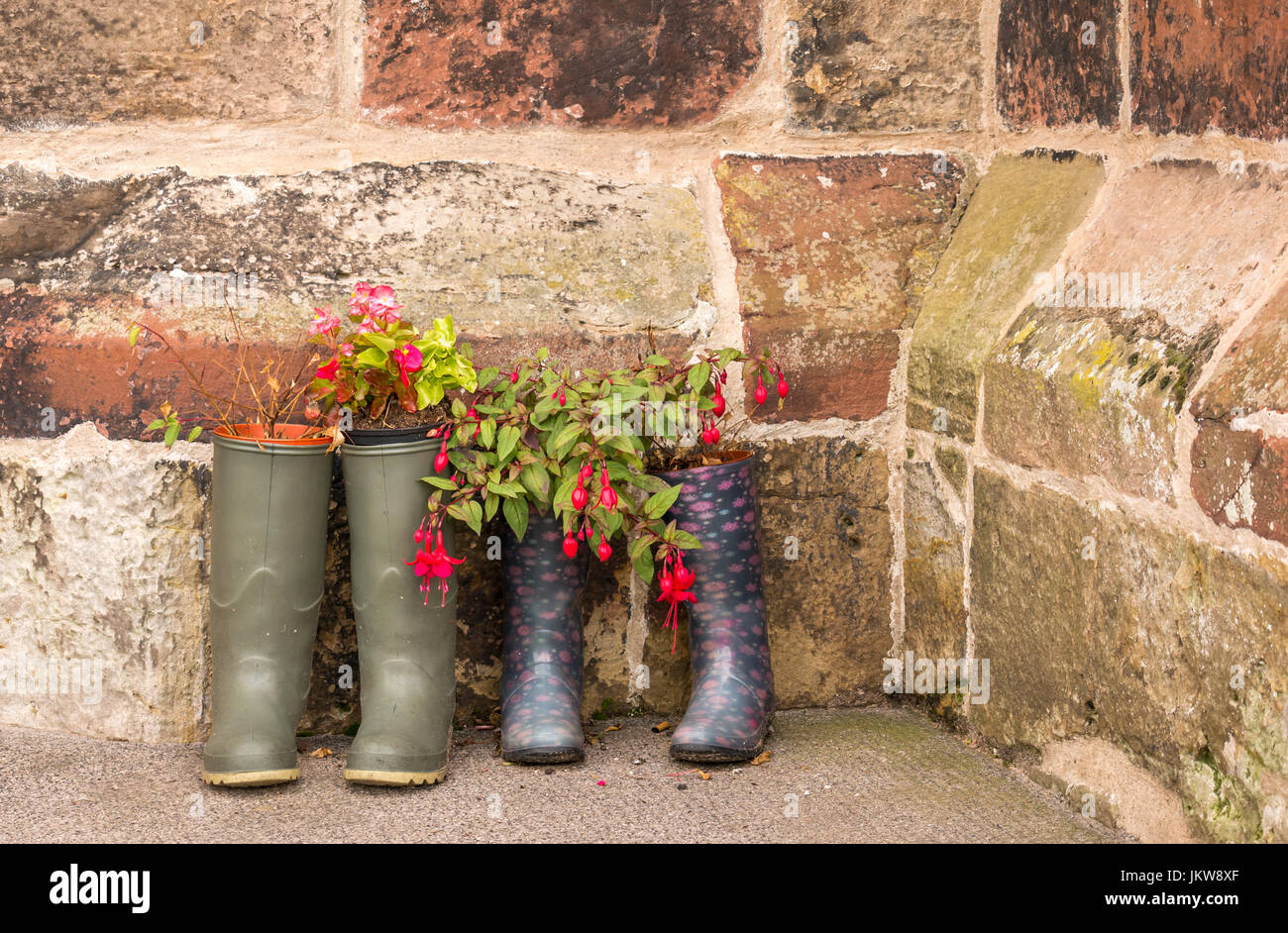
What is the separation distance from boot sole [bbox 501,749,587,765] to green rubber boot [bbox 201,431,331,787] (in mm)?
330

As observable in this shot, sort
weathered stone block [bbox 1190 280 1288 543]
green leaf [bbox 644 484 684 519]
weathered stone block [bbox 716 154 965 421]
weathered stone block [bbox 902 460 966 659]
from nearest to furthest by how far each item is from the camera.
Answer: weathered stone block [bbox 1190 280 1288 543] < green leaf [bbox 644 484 684 519] < weathered stone block [bbox 902 460 966 659] < weathered stone block [bbox 716 154 965 421]

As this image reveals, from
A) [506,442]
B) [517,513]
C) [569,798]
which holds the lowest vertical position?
[569,798]

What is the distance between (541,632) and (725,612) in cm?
30

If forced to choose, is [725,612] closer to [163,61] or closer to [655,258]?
[655,258]

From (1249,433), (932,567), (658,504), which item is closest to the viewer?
(1249,433)

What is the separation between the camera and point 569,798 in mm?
1795

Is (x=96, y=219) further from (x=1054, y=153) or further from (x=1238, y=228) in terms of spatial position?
(x=1238, y=228)

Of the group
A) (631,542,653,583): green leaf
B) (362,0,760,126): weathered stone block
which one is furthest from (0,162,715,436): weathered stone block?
(631,542,653,583): green leaf

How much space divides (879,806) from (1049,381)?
648 millimetres

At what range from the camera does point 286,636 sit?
1840mm

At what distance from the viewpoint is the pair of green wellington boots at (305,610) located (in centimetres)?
179

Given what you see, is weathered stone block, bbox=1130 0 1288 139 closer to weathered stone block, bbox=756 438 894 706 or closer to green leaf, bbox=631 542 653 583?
weathered stone block, bbox=756 438 894 706

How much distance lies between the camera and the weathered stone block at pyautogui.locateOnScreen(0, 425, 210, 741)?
6.38ft

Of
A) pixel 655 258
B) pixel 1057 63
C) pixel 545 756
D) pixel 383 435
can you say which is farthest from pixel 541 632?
pixel 1057 63
